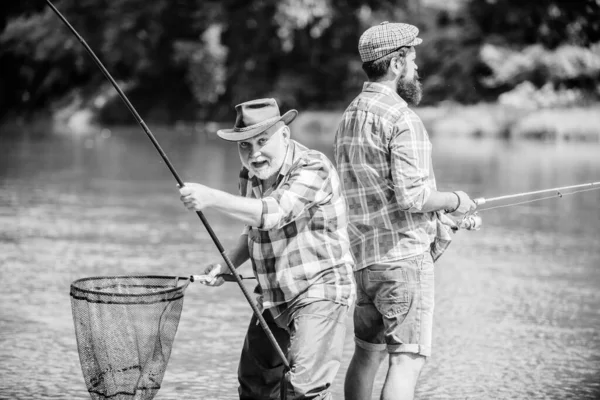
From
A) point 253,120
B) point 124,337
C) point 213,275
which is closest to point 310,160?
point 253,120

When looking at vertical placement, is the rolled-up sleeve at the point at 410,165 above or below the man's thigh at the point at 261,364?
above

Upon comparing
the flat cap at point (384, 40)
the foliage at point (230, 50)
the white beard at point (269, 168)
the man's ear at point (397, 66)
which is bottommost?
the white beard at point (269, 168)

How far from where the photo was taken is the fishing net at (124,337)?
13.4 feet

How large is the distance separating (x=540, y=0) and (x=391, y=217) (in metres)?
31.2

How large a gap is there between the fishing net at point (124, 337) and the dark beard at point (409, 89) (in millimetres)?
1247

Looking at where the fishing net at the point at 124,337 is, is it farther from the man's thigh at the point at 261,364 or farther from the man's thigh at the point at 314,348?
the man's thigh at the point at 314,348

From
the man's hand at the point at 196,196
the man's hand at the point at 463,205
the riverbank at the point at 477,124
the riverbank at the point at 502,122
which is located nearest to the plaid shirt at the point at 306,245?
the man's hand at the point at 196,196

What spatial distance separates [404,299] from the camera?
4316mm

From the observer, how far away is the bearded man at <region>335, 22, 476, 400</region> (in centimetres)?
429

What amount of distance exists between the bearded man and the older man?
0.18 meters

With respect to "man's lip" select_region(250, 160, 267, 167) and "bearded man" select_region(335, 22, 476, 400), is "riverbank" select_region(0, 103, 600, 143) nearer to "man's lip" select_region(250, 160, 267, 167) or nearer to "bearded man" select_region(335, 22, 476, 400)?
Result: "bearded man" select_region(335, 22, 476, 400)

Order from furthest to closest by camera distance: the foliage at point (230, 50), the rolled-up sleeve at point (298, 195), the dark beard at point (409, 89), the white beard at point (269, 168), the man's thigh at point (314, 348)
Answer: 1. the foliage at point (230, 50)
2. the dark beard at point (409, 89)
3. the white beard at point (269, 168)
4. the man's thigh at point (314, 348)
5. the rolled-up sleeve at point (298, 195)

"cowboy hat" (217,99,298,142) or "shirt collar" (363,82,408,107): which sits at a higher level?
"shirt collar" (363,82,408,107)

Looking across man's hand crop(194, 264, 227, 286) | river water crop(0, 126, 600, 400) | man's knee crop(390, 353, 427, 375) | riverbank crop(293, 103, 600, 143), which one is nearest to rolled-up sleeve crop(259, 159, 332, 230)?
man's hand crop(194, 264, 227, 286)
